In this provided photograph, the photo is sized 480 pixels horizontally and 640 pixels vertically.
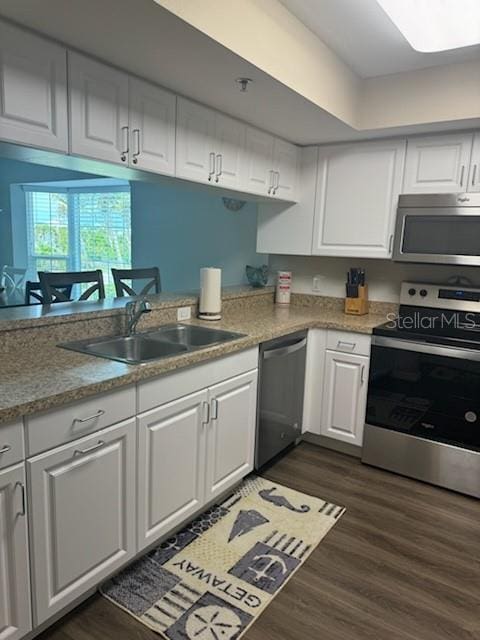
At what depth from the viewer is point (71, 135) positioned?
1722 mm

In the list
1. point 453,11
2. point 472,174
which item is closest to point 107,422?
point 453,11

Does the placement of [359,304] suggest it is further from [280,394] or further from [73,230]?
[73,230]

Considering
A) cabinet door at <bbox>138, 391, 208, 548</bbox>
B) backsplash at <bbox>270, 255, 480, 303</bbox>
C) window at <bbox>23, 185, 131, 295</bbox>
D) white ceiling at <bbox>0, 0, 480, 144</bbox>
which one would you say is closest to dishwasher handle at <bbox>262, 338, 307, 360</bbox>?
cabinet door at <bbox>138, 391, 208, 548</bbox>

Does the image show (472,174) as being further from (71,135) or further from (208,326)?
(71,135)

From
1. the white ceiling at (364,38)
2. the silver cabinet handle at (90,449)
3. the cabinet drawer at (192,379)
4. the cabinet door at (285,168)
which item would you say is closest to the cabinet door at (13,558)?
the silver cabinet handle at (90,449)

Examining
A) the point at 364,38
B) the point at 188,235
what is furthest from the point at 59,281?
the point at 364,38

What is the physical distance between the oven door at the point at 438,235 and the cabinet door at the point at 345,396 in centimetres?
74

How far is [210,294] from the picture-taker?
270 cm

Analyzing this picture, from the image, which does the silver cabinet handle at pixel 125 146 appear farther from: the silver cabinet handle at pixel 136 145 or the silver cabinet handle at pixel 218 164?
the silver cabinet handle at pixel 218 164

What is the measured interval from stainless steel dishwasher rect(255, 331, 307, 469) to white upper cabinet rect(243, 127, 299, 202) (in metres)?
0.98

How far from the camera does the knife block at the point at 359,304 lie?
316 cm

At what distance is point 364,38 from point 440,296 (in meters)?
1.56

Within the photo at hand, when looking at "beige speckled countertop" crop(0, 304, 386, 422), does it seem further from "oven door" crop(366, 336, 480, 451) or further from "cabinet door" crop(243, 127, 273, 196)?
"cabinet door" crop(243, 127, 273, 196)

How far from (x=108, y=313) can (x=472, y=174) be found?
7.28ft
